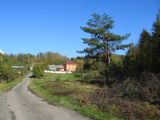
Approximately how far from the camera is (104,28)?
65.2 metres

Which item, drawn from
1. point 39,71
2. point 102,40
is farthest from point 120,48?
point 39,71

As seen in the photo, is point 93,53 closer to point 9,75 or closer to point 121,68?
point 121,68

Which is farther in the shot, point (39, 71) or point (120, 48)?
point (39, 71)

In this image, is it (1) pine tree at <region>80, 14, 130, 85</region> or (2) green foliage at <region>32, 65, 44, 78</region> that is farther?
(2) green foliage at <region>32, 65, 44, 78</region>

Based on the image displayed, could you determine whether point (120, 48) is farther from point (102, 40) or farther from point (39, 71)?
point (39, 71)

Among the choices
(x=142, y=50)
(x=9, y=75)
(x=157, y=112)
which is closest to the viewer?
(x=157, y=112)

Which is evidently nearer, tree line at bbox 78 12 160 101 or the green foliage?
tree line at bbox 78 12 160 101

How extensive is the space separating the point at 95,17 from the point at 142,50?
57.2 feet

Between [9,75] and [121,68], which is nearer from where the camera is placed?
[121,68]

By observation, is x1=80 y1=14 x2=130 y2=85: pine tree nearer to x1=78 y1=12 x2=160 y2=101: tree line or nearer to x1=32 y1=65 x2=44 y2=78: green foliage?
x1=78 y1=12 x2=160 y2=101: tree line

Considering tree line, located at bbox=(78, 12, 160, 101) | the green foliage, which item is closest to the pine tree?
tree line, located at bbox=(78, 12, 160, 101)

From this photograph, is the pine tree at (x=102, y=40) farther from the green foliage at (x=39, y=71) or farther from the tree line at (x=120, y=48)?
the green foliage at (x=39, y=71)

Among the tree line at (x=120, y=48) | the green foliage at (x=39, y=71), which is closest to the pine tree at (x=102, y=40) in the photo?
the tree line at (x=120, y=48)

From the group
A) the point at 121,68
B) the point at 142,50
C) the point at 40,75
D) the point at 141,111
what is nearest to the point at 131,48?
the point at 121,68
